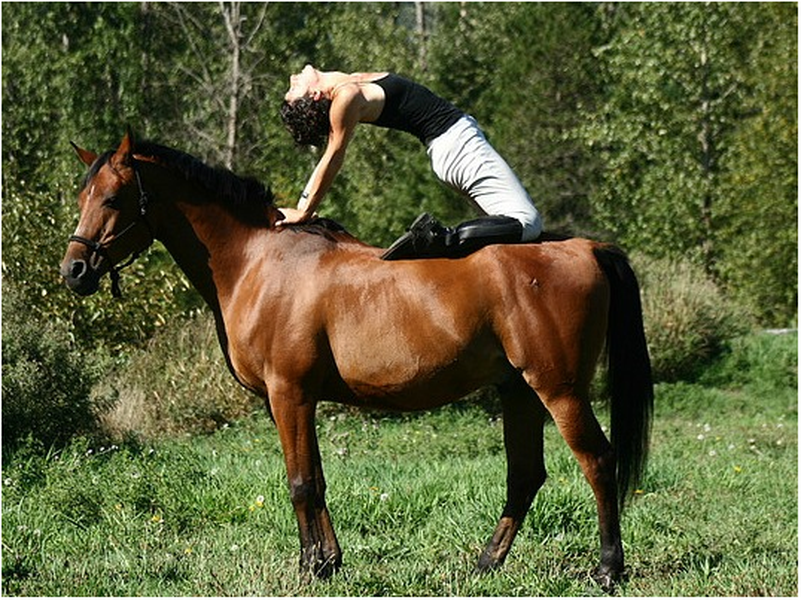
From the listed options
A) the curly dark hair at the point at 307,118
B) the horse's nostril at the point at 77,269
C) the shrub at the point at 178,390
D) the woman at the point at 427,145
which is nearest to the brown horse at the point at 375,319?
the horse's nostril at the point at 77,269

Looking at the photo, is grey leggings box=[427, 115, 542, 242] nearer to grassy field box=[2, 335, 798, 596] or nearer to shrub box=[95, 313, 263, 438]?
grassy field box=[2, 335, 798, 596]

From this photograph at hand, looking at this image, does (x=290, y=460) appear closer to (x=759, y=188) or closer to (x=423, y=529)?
(x=423, y=529)

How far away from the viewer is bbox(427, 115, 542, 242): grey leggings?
17.3 feet

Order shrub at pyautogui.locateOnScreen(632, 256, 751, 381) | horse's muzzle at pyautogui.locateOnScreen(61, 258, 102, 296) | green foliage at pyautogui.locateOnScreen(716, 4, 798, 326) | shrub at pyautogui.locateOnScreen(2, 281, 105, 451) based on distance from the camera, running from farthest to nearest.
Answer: green foliage at pyautogui.locateOnScreen(716, 4, 798, 326), shrub at pyautogui.locateOnScreen(632, 256, 751, 381), shrub at pyautogui.locateOnScreen(2, 281, 105, 451), horse's muzzle at pyautogui.locateOnScreen(61, 258, 102, 296)

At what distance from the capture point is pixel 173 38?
88.9 ft

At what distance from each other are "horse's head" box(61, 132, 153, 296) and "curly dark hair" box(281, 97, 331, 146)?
764 mm

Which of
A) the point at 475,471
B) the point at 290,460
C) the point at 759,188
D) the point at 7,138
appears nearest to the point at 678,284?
the point at 759,188

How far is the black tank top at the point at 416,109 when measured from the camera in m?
5.31

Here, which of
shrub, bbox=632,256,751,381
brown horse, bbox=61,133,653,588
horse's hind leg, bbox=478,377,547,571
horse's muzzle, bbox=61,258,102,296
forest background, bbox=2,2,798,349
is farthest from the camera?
forest background, bbox=2,2,798,349

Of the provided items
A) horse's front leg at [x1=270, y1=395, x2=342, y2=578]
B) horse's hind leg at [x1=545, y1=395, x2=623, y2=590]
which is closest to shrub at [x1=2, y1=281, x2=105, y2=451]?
horse's front leg at [x1=270, y1=395, x2=342, y2=578]

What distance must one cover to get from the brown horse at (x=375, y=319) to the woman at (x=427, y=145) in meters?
0.10

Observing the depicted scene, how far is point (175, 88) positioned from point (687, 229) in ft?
41.2

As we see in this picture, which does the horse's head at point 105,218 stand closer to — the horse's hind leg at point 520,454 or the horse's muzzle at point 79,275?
the horse's muzzle at point 79,275

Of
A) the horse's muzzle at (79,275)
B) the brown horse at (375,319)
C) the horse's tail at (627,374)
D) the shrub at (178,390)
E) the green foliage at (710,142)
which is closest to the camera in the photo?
the brown horse at (375,319)
